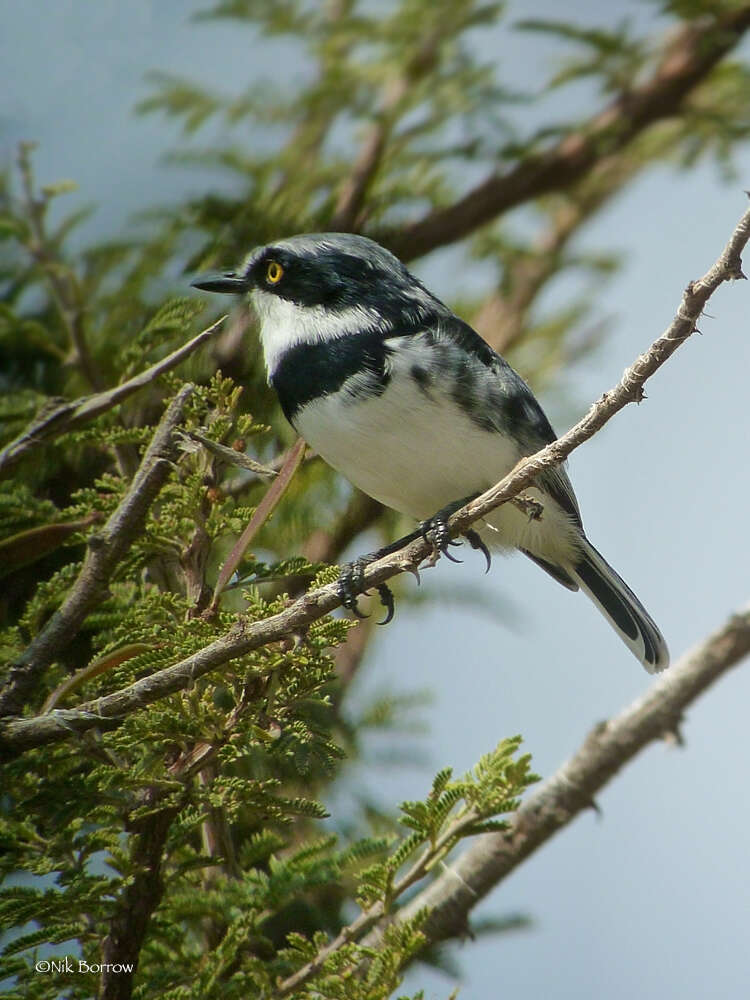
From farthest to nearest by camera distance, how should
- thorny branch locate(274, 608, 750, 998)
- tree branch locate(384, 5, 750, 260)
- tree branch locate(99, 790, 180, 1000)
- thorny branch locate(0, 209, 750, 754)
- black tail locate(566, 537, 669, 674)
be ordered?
tree branch locate(384, 5, 750, 260), black tail locate(566, 537, 669, 674), thorny branch locate(274, 608, 750, 998), tree branch locate(99, 790, 180, 1000), thorny branch locate(0, 209, 750, 754)

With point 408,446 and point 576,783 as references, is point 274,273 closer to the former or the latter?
point 408,446

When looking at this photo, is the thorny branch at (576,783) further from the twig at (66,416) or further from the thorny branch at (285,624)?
the twig at (66,416)

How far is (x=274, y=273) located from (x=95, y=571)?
629mm

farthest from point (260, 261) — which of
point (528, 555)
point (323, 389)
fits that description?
point (528, 555)

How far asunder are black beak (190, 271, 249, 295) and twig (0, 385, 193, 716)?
0.47 m

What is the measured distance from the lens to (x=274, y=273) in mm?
1533

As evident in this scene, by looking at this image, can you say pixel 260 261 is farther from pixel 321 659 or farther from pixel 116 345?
pixel 321 659

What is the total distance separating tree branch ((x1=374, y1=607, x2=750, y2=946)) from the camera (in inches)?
54.1

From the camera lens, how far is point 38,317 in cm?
160

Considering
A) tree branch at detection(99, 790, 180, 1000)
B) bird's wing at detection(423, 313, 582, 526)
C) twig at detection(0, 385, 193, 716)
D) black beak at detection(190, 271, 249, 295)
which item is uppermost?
bird's wing at detection(423, 313, 582, 526)

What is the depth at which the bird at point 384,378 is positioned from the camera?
1.47 m

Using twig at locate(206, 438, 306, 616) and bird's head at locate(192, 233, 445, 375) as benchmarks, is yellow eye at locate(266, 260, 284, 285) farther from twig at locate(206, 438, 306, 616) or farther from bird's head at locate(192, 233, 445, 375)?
twig at locate(206, 438, 306, 616)

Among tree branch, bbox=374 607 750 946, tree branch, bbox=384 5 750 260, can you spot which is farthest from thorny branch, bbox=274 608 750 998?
tree branch, bbox=384 5 750 260

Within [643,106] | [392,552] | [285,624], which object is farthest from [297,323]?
[643,106]
